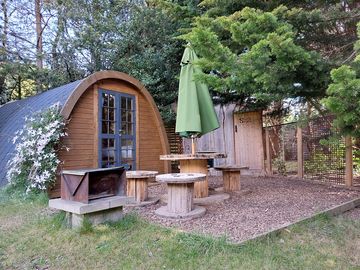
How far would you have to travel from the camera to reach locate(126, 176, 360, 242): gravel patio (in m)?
3.32

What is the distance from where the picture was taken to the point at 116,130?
6797 millimetres

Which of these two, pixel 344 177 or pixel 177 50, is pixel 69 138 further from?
pixel 344 177

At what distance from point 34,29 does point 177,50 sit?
646 centimetres

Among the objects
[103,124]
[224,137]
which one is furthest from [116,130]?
[224,137]

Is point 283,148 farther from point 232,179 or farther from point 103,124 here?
point 103,124

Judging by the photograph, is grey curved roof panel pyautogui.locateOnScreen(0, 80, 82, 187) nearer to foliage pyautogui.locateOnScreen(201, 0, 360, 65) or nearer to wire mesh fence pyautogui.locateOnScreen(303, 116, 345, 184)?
foliage pyautogui.locateOnScreen(201, 0, 360, 65)

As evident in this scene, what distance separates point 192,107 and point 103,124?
103 inches

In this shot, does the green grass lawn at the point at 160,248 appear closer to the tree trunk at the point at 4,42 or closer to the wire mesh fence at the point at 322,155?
the wire mesh fence at the point at 322,155

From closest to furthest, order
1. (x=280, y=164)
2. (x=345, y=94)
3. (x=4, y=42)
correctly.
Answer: (x=345, y=94)
(x=280, y=164)
(x=4, y=42)

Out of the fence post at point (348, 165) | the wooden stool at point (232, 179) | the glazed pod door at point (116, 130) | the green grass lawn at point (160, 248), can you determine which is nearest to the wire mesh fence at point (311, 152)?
the fence post at point (348, 165)

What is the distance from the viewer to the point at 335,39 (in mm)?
5457

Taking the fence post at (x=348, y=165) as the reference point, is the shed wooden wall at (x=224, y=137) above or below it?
above

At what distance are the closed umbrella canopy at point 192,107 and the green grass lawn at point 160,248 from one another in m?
1.78

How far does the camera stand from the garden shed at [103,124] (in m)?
5.90
